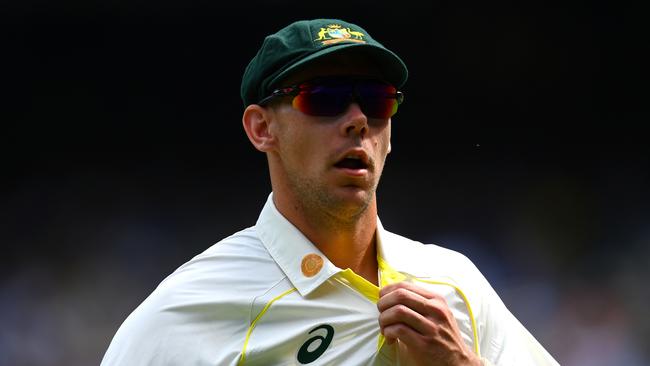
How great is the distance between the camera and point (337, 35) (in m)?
3.03

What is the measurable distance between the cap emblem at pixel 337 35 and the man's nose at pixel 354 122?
0.65 feet

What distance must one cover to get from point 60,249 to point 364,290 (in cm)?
371

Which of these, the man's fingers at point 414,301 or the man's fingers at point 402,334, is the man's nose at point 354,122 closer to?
the man's fingers at point 414,301

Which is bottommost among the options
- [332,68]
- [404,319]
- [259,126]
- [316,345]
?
[316,345]

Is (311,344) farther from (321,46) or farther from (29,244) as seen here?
(29,244)

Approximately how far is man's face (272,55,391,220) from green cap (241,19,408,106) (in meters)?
0.06

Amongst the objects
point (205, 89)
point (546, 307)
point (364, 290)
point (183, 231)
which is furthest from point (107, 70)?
point (364, 290)

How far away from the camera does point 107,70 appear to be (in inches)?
241

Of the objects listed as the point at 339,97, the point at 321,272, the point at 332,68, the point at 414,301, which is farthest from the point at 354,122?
the point at 414,301

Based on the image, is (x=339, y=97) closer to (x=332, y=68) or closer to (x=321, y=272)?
(x=332, y=68)

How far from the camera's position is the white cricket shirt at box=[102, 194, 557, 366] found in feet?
9.29

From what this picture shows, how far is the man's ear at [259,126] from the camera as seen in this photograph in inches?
124

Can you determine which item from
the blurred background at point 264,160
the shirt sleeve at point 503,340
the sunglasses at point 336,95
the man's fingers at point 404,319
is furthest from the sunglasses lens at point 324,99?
the blurred background at point 264,160

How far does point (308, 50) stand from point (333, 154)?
323 millimetres
